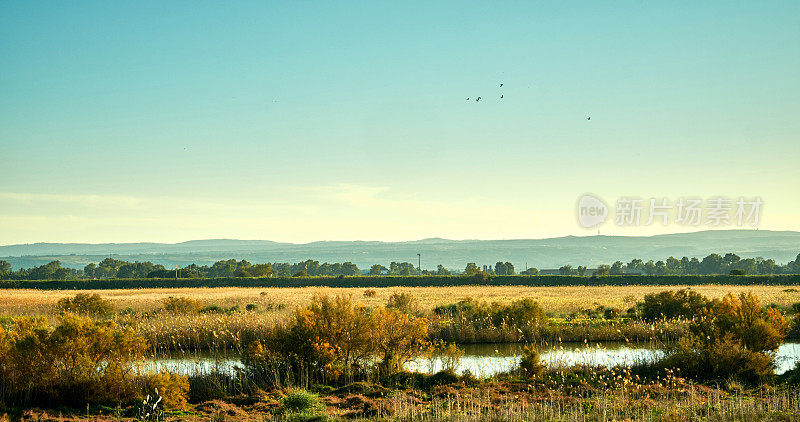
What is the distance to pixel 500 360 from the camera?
67.0ft

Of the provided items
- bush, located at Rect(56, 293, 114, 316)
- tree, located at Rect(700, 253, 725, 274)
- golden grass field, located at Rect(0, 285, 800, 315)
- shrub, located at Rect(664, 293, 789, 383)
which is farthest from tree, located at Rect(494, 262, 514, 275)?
shrub, located at Rect(664, 293, 789, 383)

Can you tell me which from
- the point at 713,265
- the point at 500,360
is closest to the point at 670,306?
the point at 500,360

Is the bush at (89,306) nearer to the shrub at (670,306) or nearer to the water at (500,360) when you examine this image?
the water at (500,360)

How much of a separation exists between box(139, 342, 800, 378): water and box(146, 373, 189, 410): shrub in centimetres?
136

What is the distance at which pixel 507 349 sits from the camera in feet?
80.4

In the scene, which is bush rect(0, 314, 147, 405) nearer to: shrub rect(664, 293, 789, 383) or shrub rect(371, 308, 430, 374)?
shrub rect(371, 308, 430, 374)

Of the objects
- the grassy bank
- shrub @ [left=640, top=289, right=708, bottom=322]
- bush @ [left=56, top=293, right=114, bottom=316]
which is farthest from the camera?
the grassy bank

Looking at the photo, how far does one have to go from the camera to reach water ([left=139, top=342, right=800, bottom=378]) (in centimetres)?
1753

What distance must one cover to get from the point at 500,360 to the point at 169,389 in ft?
34.9

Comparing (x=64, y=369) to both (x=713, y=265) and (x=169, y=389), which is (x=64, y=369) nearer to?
(x=169, y=389)

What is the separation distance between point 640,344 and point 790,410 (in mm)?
13685

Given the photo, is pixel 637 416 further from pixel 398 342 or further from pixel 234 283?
pixel 234 283

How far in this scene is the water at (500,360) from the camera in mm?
17531

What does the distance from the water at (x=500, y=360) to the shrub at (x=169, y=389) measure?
1357 millimetres
